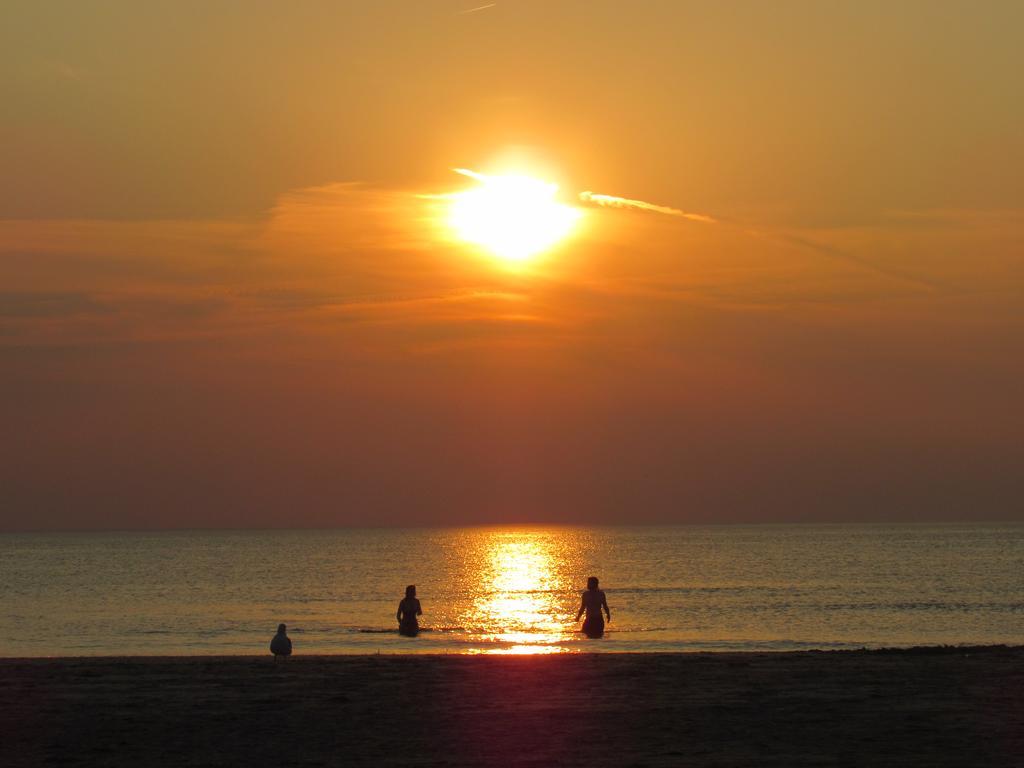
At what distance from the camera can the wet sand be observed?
12.3 meters

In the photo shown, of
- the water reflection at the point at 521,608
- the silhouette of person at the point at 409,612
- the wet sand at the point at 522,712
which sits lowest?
the wet sand at the point at 522,712

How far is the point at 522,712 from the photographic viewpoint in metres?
14.9

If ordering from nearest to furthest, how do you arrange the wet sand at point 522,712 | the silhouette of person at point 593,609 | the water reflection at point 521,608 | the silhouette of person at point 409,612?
the wet sand at point 522,712 → the silhouette of person at point 593,609 → the silhouette of person at point 409,612 → the water reflection at point 521,608

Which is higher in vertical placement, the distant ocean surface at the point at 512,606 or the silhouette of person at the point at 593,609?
the distant ocean surface at the point at 512,606

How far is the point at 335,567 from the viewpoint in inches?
5177

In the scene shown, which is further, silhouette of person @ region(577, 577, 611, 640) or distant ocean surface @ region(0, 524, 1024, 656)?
distant ocean surface @ region(0, 524, 1024, 656)

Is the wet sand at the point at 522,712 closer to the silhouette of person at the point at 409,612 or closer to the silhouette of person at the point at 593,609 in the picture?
the silhouette of person at the point at 593,609

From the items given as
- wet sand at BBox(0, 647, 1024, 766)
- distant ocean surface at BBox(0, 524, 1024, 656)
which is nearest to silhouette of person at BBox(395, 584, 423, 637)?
distant ocean surface at BBox(0, 524, 1024, 656)

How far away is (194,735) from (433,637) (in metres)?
34.6

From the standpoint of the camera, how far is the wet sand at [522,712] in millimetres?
12297

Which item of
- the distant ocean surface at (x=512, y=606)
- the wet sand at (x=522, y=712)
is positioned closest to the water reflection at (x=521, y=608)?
the distant ocean surface at (x=512, y=606)

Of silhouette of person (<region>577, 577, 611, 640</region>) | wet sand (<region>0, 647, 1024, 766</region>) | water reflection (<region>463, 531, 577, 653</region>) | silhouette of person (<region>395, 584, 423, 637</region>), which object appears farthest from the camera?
water reflection (<region>463, 531, 577, 653</region>)

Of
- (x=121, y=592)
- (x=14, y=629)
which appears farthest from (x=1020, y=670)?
(x=121, y=592)

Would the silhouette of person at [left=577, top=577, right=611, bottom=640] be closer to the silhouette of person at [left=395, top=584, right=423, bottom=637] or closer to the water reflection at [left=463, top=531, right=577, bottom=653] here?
the water reflection at [left=463, top=531, right=577, bottom=653]
